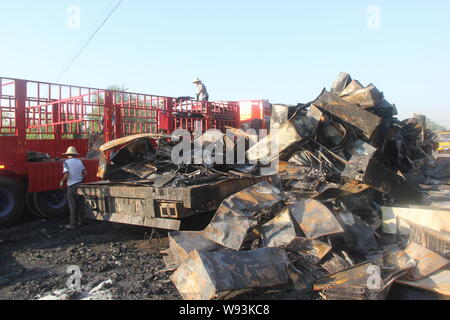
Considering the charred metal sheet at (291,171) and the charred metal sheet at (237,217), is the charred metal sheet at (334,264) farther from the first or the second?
the charred metal sheet at (291,171)

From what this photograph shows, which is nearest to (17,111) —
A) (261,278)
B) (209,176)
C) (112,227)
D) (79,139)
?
(79,139)

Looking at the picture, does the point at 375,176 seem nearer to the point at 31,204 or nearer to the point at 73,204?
the point at 73,204

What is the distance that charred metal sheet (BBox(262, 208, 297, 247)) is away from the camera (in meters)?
3.66

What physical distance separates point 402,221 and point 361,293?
203 cm

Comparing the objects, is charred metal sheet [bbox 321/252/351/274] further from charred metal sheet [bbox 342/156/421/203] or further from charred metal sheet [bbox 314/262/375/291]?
charred metal sheet [bbox 342/156/421/203]

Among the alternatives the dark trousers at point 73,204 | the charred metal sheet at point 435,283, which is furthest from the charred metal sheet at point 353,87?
the dark trousers at point 73,204

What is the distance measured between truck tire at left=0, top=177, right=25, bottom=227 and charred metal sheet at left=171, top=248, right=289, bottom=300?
4.42m

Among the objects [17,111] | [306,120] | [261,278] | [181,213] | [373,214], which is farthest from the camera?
[17,111]

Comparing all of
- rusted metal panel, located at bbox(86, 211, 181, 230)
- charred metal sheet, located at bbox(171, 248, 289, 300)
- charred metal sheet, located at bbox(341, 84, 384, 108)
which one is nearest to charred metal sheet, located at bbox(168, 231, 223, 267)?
rusted metal panel, located at bbox(86, 211, 181, 230)

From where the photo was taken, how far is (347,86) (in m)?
7.13

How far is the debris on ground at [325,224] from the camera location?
3.09 meters

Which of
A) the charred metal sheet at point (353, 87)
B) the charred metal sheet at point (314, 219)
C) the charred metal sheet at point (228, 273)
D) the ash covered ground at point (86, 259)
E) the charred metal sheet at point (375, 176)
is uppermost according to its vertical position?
the charred metal sheet at point (353, 87)

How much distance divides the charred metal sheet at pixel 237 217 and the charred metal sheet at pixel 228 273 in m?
0.47
